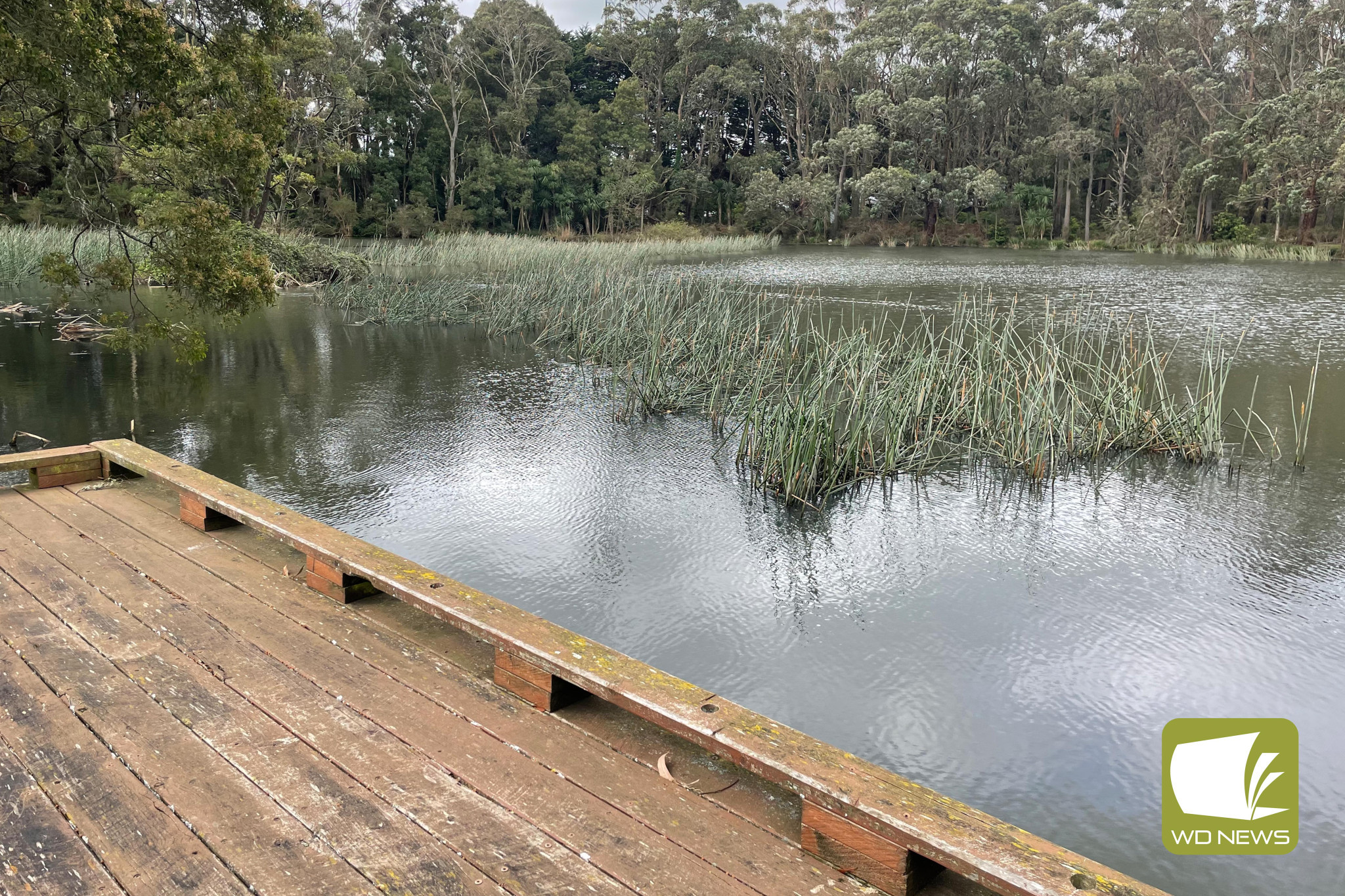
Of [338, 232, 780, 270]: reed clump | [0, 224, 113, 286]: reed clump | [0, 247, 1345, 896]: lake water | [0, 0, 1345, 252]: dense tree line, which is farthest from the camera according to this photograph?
[0, 0, 1345, 252]: dense tree line

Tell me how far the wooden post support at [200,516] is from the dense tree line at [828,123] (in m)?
16.3

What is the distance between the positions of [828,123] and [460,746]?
31.8 meters

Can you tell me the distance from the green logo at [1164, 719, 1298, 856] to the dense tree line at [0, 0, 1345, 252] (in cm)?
1807

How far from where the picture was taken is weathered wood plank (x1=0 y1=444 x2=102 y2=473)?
3.11 metres

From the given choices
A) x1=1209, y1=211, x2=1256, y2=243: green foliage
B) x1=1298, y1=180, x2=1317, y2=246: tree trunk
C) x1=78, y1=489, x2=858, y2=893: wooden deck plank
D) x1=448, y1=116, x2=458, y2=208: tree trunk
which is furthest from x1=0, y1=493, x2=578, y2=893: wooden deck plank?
x1=448, y1=116, x2=458, y2=208: tree trunk

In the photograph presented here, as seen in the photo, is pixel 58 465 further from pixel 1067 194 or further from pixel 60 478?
pixel 1067 194

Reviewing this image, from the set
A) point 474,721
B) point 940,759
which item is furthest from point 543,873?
point 940,759

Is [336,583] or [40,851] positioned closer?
[40,851]

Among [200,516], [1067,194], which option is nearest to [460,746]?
[200,516]

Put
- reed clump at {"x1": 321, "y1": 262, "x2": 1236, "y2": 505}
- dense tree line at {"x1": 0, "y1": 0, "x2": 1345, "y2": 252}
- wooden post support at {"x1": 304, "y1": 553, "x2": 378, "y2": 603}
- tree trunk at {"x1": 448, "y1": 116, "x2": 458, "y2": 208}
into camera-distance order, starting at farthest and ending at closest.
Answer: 1. tree trunk at {"x1": 448, "y1": 116, "x2": 458, "y2": 208}
2. dense tree line at {"x1": 0, "y1": 0, "x2": 1345, "y2": 252}
3. reed clump at {"x1": 321, "y1": 262, "x2": 1236, "y2": 505}
4. wooden post support at {"x1": 304, "y1": 553, "x2": 378, "y2": 603}

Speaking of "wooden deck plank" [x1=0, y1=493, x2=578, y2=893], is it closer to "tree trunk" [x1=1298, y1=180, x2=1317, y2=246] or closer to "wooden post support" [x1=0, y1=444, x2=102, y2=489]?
"wooden post support" [x1=0, y1=444, x2=102, y2=489]

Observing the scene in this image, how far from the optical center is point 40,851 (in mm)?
1314

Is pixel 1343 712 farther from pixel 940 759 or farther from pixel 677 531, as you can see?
pixel 677 531

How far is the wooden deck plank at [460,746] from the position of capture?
133 cm
